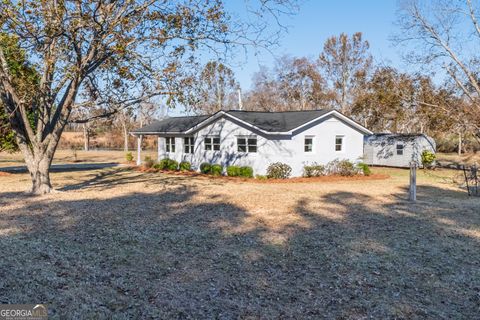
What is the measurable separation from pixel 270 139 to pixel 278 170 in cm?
194

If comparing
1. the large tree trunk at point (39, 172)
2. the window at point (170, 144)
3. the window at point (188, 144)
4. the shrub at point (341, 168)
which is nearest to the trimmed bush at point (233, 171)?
the window at point (188, 144)

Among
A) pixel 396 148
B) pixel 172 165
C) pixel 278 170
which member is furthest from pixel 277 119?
pixel 396 148

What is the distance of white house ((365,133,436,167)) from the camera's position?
95.2 ft

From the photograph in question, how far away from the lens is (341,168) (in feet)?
75.6

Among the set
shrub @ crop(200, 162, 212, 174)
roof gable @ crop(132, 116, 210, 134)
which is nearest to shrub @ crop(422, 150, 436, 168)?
shrub @ crop(200, 162, 212, 174)

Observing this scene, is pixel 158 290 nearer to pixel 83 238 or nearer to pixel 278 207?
pixel 83 238

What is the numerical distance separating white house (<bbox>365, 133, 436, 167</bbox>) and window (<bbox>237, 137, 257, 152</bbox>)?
13.9 m

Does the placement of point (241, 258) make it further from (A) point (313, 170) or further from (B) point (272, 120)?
(B) point (272, 120)

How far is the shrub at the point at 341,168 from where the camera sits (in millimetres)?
22938

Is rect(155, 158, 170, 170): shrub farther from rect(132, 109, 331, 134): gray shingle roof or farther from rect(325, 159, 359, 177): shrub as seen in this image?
rect(325, 159, 359, 177): shrub

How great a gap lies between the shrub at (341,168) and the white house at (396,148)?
833 centimetres

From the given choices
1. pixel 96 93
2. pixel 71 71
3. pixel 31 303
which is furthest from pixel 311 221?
pixel 96 93

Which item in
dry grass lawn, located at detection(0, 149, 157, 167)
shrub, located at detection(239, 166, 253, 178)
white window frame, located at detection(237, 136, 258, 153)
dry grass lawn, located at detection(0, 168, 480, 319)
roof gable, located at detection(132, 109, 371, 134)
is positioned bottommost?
dry grass lawn, located at detection(0, 168, 480, 319)

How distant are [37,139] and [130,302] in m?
11.4
